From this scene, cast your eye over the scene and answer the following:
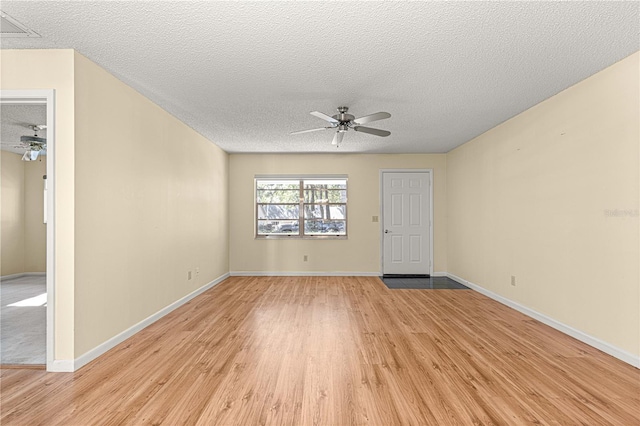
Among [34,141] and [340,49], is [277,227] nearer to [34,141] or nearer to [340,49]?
[34,141]

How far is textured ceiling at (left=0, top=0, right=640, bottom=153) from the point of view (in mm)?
1859

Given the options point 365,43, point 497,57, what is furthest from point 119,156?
point 497,57

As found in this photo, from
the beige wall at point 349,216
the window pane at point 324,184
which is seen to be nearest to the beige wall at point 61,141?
the beige wall at point 349,216

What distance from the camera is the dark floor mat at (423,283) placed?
5191 millimetres

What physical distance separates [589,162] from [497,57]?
1474mm

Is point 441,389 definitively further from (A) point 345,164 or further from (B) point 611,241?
(A) point 345,164

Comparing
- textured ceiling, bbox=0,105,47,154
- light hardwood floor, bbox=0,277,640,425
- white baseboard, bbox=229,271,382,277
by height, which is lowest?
white baseboard, bbox=229,271,382,277

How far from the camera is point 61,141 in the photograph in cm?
235

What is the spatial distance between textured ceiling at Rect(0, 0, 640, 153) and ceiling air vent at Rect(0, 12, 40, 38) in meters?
0.06

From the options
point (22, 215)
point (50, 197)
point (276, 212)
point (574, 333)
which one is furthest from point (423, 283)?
point (22, 215)

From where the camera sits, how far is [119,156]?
2879 millimetres

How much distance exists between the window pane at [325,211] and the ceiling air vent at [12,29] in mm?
4810

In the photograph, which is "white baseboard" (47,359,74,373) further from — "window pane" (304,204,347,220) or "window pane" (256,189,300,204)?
"window pane" (304,204,347,220)

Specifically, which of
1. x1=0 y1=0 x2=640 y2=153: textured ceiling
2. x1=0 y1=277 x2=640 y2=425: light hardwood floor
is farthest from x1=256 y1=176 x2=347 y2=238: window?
x1=0 y1=277 x2=640 y2=425: light hardwood floor
